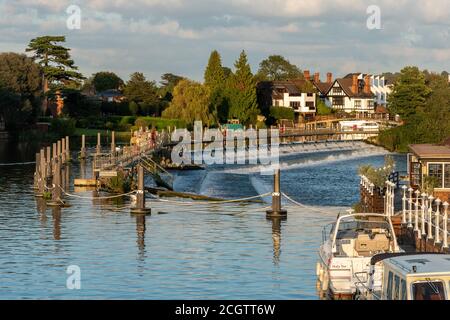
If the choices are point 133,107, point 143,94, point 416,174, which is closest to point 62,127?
point 133,107

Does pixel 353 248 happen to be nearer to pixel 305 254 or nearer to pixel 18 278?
pixel 305 254

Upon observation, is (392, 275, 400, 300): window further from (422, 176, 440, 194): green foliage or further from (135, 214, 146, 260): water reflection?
(422, 176, 440, 194): green foliage

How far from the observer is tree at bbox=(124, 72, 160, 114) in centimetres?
17862

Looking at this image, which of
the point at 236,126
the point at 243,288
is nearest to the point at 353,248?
the point at 243,288

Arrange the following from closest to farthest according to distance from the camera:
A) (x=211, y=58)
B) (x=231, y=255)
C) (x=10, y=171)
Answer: (x=231, y=255)
(x=10, y=171)
(x=211, y=58)

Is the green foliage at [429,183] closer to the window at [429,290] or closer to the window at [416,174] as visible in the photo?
the window at [416,174]

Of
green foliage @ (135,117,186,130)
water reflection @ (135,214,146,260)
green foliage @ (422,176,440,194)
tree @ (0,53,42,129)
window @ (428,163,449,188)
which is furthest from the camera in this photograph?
green foliage @ (135,117,186,130)

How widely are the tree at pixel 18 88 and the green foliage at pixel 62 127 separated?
375 cm

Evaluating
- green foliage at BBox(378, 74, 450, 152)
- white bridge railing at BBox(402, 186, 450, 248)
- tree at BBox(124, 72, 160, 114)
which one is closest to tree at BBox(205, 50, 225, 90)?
tree at BBox(124, 72, 160, 114)

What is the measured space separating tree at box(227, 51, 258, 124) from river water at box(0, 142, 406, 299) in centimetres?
10590

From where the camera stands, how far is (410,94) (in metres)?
174
